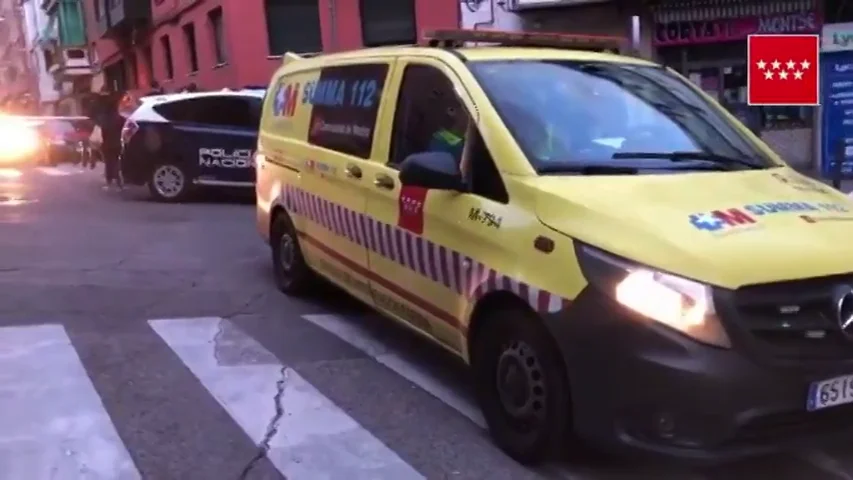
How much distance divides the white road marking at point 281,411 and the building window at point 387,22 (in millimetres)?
17044

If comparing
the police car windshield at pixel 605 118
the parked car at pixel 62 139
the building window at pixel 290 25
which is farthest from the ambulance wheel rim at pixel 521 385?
the parked car at pixel 62 139

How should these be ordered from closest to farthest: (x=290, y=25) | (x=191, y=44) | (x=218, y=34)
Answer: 1. (x=290, y=25)
2. (x=218, y=34)
3. (x=191, y=44)

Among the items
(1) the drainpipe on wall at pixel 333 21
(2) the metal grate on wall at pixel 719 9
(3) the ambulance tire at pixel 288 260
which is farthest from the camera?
(1) the drainpipe on wall at pixel 333 21

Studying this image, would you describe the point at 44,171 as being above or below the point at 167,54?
below

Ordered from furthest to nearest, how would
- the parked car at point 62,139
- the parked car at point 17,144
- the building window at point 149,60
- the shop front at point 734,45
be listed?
the building window at point 149,60 < the parked car at point 62,139 < the parked car at point 17,144 < the shop front at point 734,45

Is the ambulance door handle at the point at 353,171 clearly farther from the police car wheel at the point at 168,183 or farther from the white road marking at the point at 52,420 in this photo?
the police car wheel at the point at 168,183

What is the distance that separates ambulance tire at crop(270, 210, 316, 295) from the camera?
7.68 m

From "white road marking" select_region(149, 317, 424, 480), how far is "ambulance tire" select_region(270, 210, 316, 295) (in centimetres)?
91

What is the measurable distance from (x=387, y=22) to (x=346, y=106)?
17322mm

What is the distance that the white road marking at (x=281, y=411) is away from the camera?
4.52 meters

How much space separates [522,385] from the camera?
448 cm

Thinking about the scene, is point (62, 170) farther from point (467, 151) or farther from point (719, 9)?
point (467, 151)

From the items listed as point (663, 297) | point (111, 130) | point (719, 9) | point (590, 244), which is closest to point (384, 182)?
point (590, 244)

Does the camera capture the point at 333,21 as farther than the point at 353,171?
Yes
